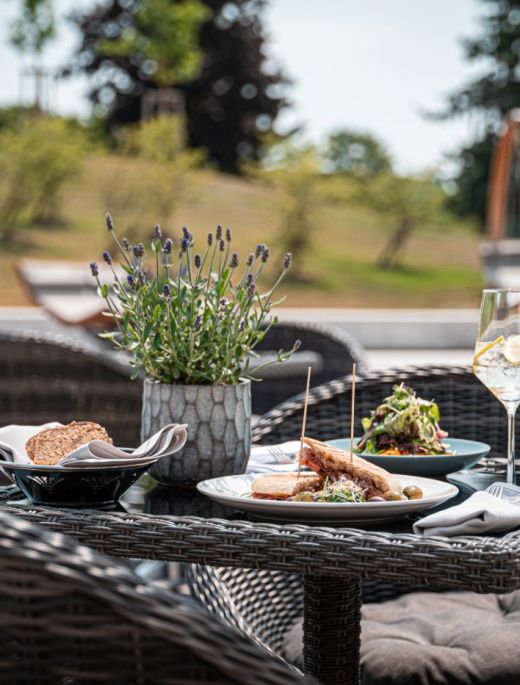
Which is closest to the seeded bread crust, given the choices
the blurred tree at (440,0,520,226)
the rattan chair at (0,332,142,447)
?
the rattan chair at (0,332,142,447)

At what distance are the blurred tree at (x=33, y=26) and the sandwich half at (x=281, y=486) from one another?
1984 cm

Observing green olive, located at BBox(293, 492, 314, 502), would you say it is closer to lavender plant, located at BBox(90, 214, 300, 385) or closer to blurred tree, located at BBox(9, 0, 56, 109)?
lavender plant, located at BBox(90, 214, 300, 385)

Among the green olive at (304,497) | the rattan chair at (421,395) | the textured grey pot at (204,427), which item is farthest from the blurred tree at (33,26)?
the green olive at (304,497)

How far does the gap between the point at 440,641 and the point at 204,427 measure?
0.47 m

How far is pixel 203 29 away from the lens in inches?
1011

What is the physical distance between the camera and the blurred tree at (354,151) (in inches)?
1391

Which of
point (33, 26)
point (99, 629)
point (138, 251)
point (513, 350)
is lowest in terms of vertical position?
point (99, 629)

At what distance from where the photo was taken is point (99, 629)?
0.78 m

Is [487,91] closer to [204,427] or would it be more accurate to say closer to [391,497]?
[204,427]

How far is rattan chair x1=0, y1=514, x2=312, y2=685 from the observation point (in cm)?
77

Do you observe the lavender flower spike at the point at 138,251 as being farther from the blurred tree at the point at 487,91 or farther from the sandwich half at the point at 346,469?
the blurred tree at the point at 487,91

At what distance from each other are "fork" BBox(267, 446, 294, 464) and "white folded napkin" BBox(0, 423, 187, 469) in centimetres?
21

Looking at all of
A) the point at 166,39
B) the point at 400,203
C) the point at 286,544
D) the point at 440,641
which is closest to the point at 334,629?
the point at 440,641

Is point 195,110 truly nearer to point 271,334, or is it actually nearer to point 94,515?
point 271,334
